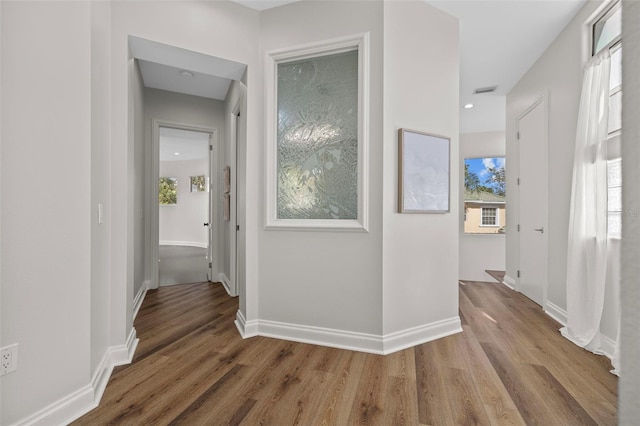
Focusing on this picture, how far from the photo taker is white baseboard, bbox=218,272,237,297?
4.06 metres

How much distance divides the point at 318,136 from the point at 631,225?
8.15 ft

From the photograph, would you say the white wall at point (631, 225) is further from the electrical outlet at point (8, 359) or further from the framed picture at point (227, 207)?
the framed picture at point (227, 207)

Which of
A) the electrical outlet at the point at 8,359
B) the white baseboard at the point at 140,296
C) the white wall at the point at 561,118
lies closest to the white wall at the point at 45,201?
the electrical outlet at the point at 8,359

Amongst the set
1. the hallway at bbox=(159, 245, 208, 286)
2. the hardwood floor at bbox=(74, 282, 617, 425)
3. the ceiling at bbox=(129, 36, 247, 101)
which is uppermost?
the ceiling at bbox=(129, 36, 247, 101)

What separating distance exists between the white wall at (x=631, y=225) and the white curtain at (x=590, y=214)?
2728 millimetres

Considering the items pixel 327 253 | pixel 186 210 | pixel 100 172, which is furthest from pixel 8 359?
pixel 186 210

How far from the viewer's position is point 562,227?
3.18m

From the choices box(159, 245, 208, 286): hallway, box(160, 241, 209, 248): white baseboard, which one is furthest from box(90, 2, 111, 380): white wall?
box(160, 241, 209, 248): white baseboard

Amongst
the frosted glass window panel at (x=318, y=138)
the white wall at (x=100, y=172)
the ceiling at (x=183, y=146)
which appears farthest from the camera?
the ceiling at (x=183, y=146)

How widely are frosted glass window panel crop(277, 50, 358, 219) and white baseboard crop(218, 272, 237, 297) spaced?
176 centimetres

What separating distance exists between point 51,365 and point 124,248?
2.81 ft

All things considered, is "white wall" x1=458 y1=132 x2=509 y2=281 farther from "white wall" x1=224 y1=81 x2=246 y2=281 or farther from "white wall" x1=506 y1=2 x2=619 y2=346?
"white wall" x1=224 y1=81 x2=246 y2=281

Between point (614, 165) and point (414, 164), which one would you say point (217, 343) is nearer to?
point (414, 164)

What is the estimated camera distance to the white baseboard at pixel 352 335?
2484mm
